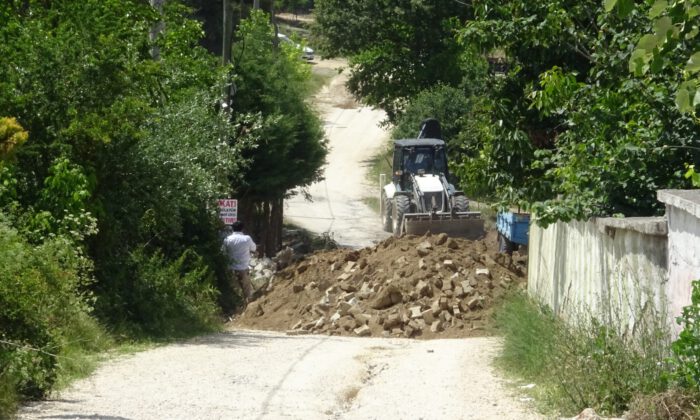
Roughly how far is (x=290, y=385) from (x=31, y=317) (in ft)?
10.6

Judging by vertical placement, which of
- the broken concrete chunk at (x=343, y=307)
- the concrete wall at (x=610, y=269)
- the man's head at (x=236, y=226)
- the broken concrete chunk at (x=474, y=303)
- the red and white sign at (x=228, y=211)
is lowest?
the broken concrete chunk at (x=343, y=307)

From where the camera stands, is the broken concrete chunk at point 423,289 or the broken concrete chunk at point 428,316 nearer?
the broken concrete chunk at point 428,316

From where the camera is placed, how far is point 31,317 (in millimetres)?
11688

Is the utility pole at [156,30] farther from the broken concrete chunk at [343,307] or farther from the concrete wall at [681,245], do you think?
the concrete wall at [681,245]

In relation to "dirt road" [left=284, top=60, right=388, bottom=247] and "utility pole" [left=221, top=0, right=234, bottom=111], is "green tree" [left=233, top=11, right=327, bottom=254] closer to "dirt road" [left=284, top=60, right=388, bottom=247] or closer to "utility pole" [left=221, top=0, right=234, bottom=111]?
"utility pole" [left=221, top=0, right=234, bottom=111]

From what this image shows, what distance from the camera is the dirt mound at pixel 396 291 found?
72.8 feet

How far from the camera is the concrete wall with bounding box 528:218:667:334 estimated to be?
442 inches

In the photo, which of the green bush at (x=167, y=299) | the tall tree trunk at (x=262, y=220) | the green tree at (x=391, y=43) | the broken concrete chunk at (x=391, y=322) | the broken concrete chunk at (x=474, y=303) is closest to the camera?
the green bush at (x=167, y=299)

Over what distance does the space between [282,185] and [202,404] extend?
25.0 m

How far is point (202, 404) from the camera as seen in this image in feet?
38.8

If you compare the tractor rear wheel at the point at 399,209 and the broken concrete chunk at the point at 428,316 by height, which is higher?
the tractor rear wheel at the point at 399,209

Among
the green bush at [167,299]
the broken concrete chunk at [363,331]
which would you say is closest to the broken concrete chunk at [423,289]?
the broken concrete chunk at [363,331]

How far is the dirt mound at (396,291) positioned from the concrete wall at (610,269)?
3.95 m

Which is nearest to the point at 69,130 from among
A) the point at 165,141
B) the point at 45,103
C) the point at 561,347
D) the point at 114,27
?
the point at 45,103
